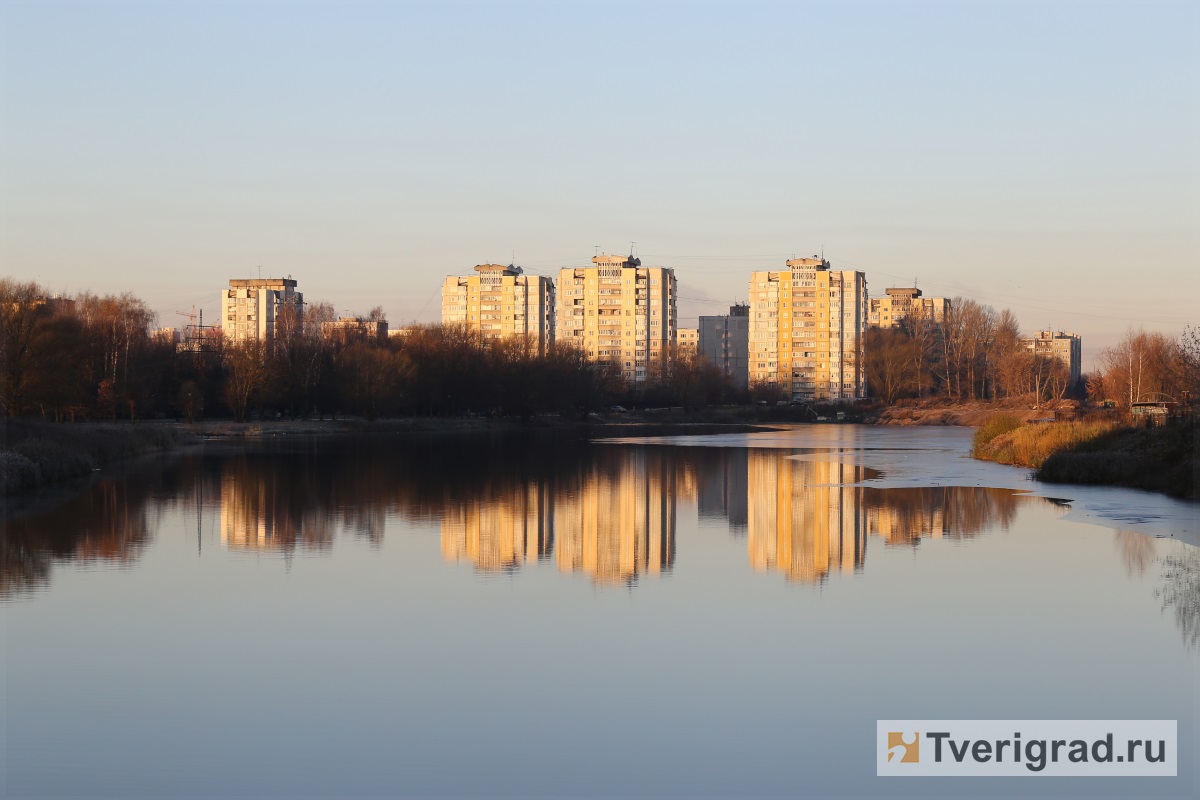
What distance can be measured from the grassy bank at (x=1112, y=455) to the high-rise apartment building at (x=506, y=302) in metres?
99.5

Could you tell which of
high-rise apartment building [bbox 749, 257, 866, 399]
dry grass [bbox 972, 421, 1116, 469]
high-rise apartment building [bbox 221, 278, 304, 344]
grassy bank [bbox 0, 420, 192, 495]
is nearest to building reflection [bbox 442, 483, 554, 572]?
grassy bank [bbox 0, 420, 192, 495]

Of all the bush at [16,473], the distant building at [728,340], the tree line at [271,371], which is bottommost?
the bush at [16,473]

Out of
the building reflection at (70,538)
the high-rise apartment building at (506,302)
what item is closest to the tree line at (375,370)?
the building reflection at (70,538)

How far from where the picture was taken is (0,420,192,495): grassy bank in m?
25.1

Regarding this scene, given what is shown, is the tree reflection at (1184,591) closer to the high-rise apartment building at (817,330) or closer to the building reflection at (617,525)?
the building reflection at (617,525)

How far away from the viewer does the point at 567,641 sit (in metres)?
10.8

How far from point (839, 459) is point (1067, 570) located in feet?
88.1

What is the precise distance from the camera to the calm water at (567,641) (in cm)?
732

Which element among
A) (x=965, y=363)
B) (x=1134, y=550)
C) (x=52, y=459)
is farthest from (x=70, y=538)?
(x=965, y=363)

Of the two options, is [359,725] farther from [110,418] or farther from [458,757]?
[110,418]

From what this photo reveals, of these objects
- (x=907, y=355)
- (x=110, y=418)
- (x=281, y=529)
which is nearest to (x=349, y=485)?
(x=281, y=529)

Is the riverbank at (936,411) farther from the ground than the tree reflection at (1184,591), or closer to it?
farther from the ground

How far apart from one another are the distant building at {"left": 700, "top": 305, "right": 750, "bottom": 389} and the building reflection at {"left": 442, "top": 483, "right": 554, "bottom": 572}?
475ft

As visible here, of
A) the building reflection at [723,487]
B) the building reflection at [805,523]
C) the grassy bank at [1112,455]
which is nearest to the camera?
the building reflection at [805,523]
